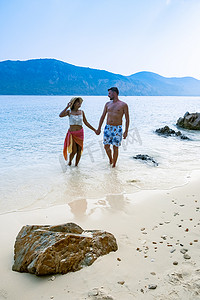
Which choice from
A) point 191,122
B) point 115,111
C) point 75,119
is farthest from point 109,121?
point 191,122

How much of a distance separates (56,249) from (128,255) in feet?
2.46

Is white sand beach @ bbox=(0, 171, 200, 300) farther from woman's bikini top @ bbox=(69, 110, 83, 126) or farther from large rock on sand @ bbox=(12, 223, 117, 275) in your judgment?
woman's bikini top @ bbox=(69, 110, 83, 126)

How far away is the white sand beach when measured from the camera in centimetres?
191

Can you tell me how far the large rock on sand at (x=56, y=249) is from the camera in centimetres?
209

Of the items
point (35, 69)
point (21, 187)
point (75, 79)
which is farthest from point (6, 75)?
point (21, 187)

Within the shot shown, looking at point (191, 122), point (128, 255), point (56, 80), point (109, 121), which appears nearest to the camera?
point (128, 255)

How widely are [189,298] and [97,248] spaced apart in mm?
926

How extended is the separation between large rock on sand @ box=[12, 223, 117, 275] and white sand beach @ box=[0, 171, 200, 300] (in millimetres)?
66

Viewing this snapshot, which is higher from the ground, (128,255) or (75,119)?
(75,119)

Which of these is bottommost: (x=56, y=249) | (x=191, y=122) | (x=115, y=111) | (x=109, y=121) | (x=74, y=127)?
(x=56, y=249)

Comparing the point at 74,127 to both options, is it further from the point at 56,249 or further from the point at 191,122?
the point at 191,122

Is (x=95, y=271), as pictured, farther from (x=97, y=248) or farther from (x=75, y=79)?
(x=75, y=79)

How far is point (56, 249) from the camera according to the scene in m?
2.13

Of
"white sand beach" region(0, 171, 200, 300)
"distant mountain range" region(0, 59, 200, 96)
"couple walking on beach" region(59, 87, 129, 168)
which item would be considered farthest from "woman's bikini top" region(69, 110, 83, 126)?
"distant mountain range" region(0, 59, 200, 96)
